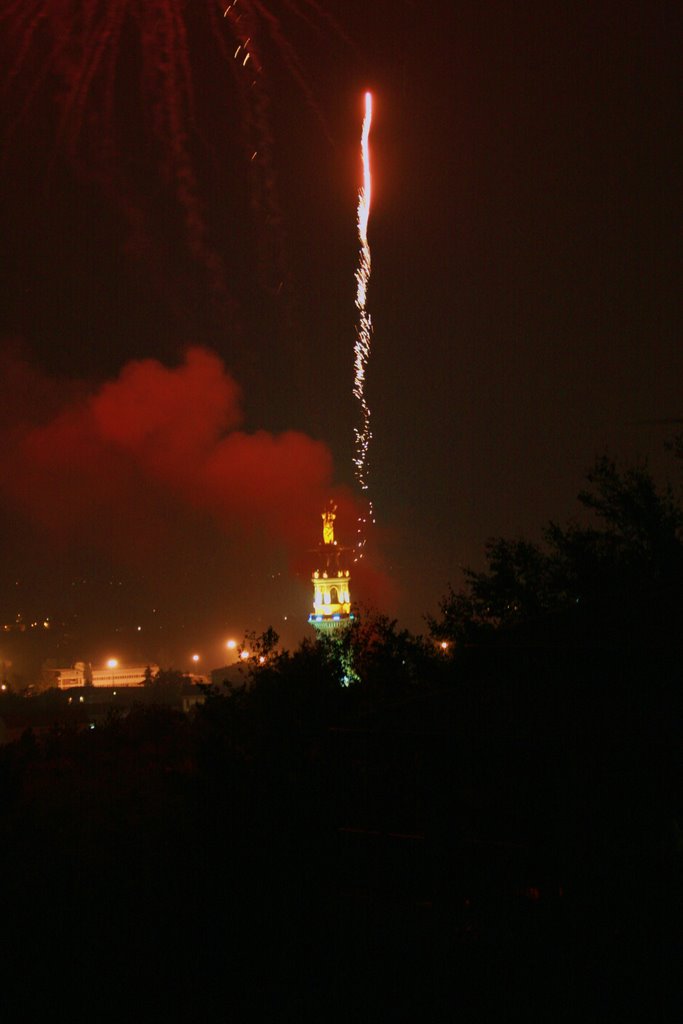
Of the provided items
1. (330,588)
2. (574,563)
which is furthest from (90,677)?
(574,563)

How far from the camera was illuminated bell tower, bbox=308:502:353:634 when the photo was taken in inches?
2675

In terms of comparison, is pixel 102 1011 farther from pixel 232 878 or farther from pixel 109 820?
pixel 109 820

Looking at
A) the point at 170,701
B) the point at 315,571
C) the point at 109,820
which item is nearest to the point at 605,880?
the point at 109,820

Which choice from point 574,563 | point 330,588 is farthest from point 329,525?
point 574,563

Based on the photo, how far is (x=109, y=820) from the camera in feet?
51.9

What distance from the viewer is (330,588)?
2798 inches

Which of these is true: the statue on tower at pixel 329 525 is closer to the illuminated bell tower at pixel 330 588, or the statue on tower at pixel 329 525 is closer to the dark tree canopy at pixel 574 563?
the illuminated bell tower at pixel 330 588

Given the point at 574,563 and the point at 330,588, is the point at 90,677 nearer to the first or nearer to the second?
the point at 330,588

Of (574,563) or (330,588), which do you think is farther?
(330,588)

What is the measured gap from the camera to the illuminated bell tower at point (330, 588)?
67938 millimetres

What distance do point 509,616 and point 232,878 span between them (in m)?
9.94

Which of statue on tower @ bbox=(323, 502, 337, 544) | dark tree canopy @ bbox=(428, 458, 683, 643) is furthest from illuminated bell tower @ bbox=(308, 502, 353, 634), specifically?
dark tree canopy @ bbox=(428, 458, 683, 643)

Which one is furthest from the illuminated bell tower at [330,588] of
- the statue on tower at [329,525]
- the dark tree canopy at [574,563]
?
the dark tree canopy at [574,563]

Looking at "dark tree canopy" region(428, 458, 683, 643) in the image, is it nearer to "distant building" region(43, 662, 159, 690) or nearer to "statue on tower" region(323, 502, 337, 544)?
"statue on tower" region(323, 502, 337, 544)
